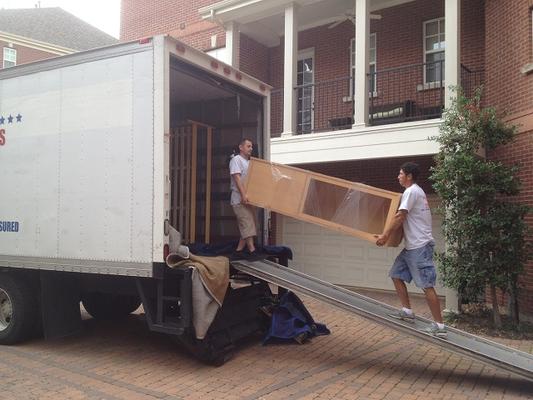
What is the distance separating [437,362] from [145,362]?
323cm

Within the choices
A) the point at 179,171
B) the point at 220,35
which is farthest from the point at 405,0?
the point at 179,171

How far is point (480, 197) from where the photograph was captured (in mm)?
7293

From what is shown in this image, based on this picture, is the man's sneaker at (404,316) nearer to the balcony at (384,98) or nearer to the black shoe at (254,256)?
the black shoe at (254,256)

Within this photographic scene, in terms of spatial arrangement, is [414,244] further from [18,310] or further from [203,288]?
[18,310]

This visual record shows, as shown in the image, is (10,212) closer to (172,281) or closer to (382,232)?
(172,281)

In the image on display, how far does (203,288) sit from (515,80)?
6434 millimetres

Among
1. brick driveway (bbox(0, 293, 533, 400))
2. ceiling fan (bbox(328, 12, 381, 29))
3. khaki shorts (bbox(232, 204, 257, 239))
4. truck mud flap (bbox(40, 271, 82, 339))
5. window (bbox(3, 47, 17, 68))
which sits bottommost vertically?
brick driveway (bbox(0, 293, 533, 400))

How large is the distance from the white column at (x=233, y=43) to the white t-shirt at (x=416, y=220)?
7.48m

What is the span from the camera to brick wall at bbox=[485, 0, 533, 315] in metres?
7.93

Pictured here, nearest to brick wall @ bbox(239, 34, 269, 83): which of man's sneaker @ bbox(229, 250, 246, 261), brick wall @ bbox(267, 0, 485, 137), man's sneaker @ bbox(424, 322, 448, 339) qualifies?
brick wall @ bbox(267, 0, 485, 137)

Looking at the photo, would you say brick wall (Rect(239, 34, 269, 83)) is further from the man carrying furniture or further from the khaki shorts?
the man carrying furniture

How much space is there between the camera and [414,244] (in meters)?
5.27

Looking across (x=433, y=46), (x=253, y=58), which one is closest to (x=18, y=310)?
(x=253, y=58)

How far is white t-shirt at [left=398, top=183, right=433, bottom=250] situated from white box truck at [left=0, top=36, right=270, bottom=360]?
7.15 ft
